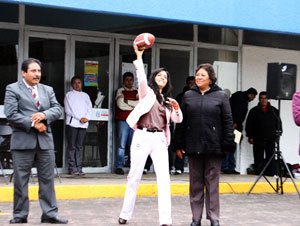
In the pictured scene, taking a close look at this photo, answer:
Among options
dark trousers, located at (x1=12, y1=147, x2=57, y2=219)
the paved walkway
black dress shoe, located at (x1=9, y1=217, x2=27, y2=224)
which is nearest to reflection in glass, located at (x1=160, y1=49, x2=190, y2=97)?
the paved walkway

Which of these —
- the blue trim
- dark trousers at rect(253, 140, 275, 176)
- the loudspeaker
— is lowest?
dark trousers at rect(253, 140, 275, 176)

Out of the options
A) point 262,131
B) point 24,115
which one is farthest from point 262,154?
point 24,115

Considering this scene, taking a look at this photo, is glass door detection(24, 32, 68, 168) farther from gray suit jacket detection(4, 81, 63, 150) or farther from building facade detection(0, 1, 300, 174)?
gray suit jacket detection(4, 81, 63, 150)

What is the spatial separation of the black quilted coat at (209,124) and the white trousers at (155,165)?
0.34 meters

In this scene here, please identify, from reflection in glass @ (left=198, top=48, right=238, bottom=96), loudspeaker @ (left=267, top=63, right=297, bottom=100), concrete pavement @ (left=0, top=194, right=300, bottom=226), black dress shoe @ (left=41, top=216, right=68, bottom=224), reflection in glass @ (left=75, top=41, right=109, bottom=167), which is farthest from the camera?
reflection in glass @ (left=198, top=48, right=238, bottom=96)

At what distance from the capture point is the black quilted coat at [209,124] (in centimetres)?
743

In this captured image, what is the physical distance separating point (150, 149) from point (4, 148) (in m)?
5.24

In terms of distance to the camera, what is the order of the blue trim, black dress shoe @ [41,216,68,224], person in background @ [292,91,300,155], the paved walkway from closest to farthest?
person in background @ [292,91,300,155] < black dress shoe @ [41,216,68,224] < the paved walkway < the blue trim

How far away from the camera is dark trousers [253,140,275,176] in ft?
46.7

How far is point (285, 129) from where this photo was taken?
50.6 feet

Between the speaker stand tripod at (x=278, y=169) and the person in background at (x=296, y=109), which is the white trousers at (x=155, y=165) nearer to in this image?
the person in background at (x=296, y=109)

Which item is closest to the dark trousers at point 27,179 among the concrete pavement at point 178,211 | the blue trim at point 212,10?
the concrete pavement at point 178,211

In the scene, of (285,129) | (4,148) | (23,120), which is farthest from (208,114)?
(285,129)

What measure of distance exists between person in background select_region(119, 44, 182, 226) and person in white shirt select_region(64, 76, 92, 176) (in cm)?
505
